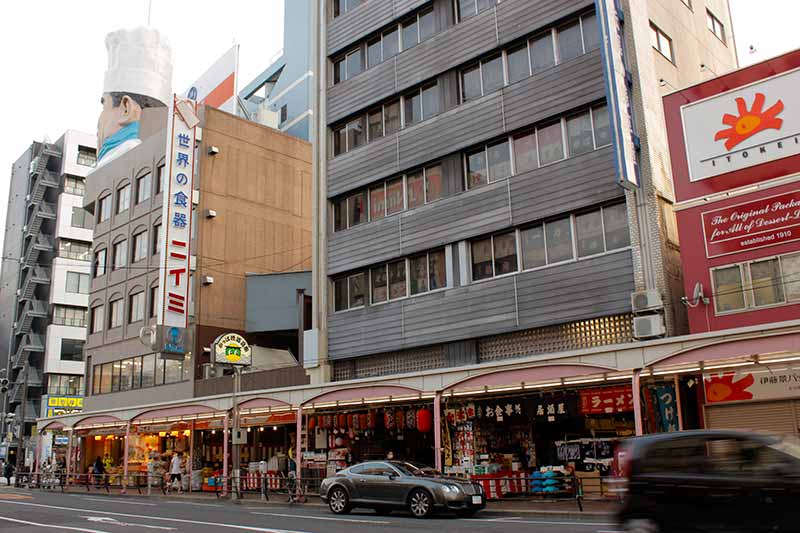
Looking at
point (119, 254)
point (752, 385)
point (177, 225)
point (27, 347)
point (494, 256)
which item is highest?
point (119, 254)

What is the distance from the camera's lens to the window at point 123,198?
A: 4488cm

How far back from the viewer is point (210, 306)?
3878 centimetres

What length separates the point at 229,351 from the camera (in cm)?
2928

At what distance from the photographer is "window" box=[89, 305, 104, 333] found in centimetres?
4537

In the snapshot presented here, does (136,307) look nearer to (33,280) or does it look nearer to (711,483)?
(33,280)

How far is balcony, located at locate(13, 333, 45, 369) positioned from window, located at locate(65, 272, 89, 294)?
552 centimetres

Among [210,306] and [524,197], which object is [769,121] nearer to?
[524,197]

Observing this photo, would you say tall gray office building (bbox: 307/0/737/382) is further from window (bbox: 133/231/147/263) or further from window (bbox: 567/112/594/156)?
window (bbox: 133/231/147/263)

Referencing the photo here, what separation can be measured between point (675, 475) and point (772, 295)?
1075 cm

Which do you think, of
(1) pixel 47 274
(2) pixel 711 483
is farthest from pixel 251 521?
(1) pixel 47 274

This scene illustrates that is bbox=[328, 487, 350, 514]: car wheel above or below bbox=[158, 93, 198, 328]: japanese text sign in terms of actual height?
below

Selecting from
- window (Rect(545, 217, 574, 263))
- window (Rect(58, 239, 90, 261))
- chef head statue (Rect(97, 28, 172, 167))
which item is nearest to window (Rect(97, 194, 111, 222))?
chef head statue (Rect(97, 28, 172, 167))

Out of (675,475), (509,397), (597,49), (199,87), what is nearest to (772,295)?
(509,397)

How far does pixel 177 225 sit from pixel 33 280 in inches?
1703
